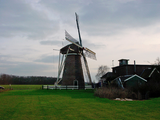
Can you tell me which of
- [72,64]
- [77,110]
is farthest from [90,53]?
[77,110]

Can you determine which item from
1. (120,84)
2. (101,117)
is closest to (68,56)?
(120,84)

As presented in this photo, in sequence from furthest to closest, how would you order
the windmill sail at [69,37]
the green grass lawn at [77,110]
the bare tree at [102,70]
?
1. the bare tree at [102,70]
2. the windmill sail at [69,37]
3. the green grass lawn at [77,110]

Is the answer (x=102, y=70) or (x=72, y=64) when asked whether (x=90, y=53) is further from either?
(x=102, y=70)

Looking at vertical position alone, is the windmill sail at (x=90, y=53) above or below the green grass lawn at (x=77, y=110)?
above

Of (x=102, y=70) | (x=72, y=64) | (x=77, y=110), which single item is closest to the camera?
(x=77, y=110)

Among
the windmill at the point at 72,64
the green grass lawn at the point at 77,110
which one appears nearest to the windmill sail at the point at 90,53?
the windmill at the point at 72,64

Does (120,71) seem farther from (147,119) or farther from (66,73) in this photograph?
(147,119)

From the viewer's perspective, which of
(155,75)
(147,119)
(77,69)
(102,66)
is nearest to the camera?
(147,119)

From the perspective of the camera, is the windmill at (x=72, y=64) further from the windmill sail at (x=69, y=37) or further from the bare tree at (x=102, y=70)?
the bare tree at (x=102, y=70)

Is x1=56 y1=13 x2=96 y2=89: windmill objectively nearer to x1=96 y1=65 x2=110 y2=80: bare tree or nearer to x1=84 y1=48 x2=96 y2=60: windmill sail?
x1=84 y1=48 x2=96 y2=60: windmill sail

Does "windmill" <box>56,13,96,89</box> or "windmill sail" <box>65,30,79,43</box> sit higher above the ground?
"windmill sail" <box>65,30,79,43</box>

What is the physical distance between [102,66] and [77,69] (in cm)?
3415

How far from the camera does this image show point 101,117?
8.03 metres

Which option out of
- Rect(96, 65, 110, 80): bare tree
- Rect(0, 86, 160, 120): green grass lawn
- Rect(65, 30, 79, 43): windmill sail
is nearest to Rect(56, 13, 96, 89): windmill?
Rect(65, 30, 79, 43): windmill sail
